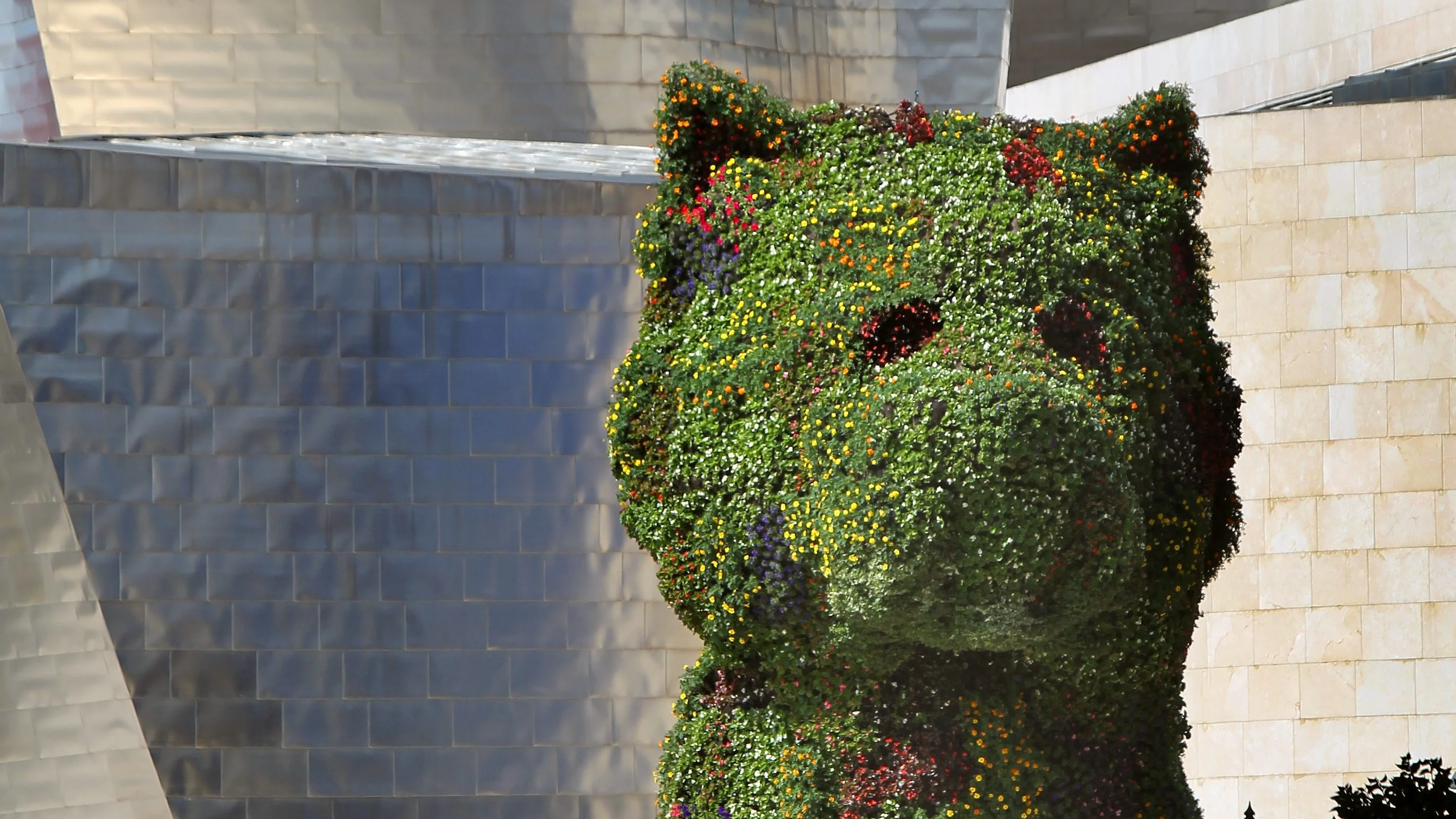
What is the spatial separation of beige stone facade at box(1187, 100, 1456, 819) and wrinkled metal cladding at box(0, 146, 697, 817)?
13.5ft

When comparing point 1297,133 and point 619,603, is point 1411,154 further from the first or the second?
point 619,603

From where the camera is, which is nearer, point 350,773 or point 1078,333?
point 1078,333

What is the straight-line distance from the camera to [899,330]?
288 inches

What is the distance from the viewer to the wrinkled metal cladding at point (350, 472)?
9148 mm

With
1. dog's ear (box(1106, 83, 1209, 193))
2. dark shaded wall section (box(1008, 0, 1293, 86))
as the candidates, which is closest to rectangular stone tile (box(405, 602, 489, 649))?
dog's ear (box(1106, 83, 1209, 193))

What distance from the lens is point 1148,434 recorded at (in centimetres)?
745

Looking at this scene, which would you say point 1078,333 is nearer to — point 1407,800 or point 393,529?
point 1407,800

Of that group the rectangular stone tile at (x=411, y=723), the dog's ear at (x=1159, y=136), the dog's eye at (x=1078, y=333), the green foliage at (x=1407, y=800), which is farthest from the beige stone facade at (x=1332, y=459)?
the green foliage at (x=1407, y=800)

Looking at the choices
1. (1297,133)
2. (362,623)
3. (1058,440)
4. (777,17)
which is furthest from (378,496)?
(1297,133)

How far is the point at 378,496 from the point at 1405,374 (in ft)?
21.3

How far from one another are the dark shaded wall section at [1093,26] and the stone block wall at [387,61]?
221 inches

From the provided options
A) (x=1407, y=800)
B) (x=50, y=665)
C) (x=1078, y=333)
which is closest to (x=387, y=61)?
(x=50, y=665)

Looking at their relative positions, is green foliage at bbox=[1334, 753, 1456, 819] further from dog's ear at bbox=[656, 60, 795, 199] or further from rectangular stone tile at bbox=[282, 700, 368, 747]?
rectangular stone tile at bbox=[282, 700, 368, 747]

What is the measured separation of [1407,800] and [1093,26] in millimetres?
12805
